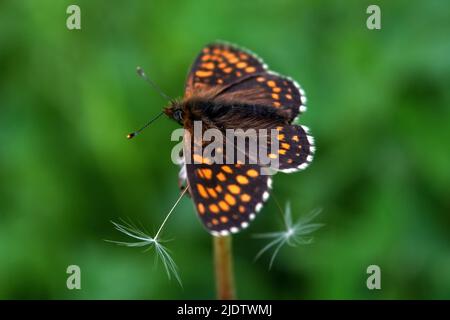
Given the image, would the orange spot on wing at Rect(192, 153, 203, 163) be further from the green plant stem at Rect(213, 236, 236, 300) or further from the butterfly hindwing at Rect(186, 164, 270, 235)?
the green plant stem at Rect(213, 236, 236, 300)

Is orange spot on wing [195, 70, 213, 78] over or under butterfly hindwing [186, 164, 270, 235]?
over

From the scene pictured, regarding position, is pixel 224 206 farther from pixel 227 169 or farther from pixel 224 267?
pixel 224 267

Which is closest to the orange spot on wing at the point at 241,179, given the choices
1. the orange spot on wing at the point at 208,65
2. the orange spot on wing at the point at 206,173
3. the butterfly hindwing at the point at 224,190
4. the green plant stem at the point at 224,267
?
the butterfly hindwing at the point at 224,190

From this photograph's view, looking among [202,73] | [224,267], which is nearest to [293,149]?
[224,267]

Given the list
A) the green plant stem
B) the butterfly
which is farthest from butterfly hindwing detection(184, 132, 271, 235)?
the green plant stem

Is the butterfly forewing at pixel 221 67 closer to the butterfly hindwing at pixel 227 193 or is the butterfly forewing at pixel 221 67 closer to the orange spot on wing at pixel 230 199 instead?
the butterfly hindwing at pixel 227 193

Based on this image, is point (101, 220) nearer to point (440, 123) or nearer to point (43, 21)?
point (43, 21)

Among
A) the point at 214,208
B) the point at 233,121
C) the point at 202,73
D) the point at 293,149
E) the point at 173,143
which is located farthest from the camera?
the point at 173,143
